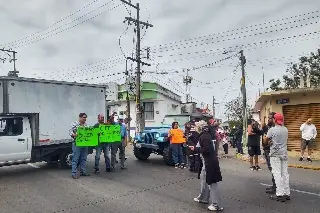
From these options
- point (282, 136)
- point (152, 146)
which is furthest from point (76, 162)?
point (282, 136)

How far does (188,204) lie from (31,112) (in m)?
6.04

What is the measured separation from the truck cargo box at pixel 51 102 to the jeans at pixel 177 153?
3.05 meters

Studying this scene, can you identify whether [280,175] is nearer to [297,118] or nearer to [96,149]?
[96,149]

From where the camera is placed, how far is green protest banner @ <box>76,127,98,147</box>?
383 inches

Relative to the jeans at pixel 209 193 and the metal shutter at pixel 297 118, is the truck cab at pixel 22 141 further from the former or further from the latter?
the metal shutter at pixel 297 118

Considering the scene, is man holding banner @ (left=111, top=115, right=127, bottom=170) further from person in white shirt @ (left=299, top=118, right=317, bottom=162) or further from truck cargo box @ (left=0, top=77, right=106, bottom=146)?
person in white shirt @ (left=299, top=118, right=317, bottom=162)

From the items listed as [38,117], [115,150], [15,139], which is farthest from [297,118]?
[15,139]

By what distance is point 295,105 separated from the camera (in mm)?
16500

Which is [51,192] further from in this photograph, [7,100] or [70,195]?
[7,100]

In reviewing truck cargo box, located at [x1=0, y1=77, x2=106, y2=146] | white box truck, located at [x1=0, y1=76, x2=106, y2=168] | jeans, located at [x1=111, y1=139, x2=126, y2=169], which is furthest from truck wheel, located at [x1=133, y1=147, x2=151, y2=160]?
white box truck, located at [x1=0, y1=76, x2=106, y2=168]

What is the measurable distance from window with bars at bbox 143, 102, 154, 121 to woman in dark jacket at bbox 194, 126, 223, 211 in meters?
29.3

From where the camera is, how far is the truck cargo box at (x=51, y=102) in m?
9.77

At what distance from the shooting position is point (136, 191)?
797 centimetres

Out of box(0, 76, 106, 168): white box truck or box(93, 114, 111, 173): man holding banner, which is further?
box(93, 114, 111, 173): man holding banner
